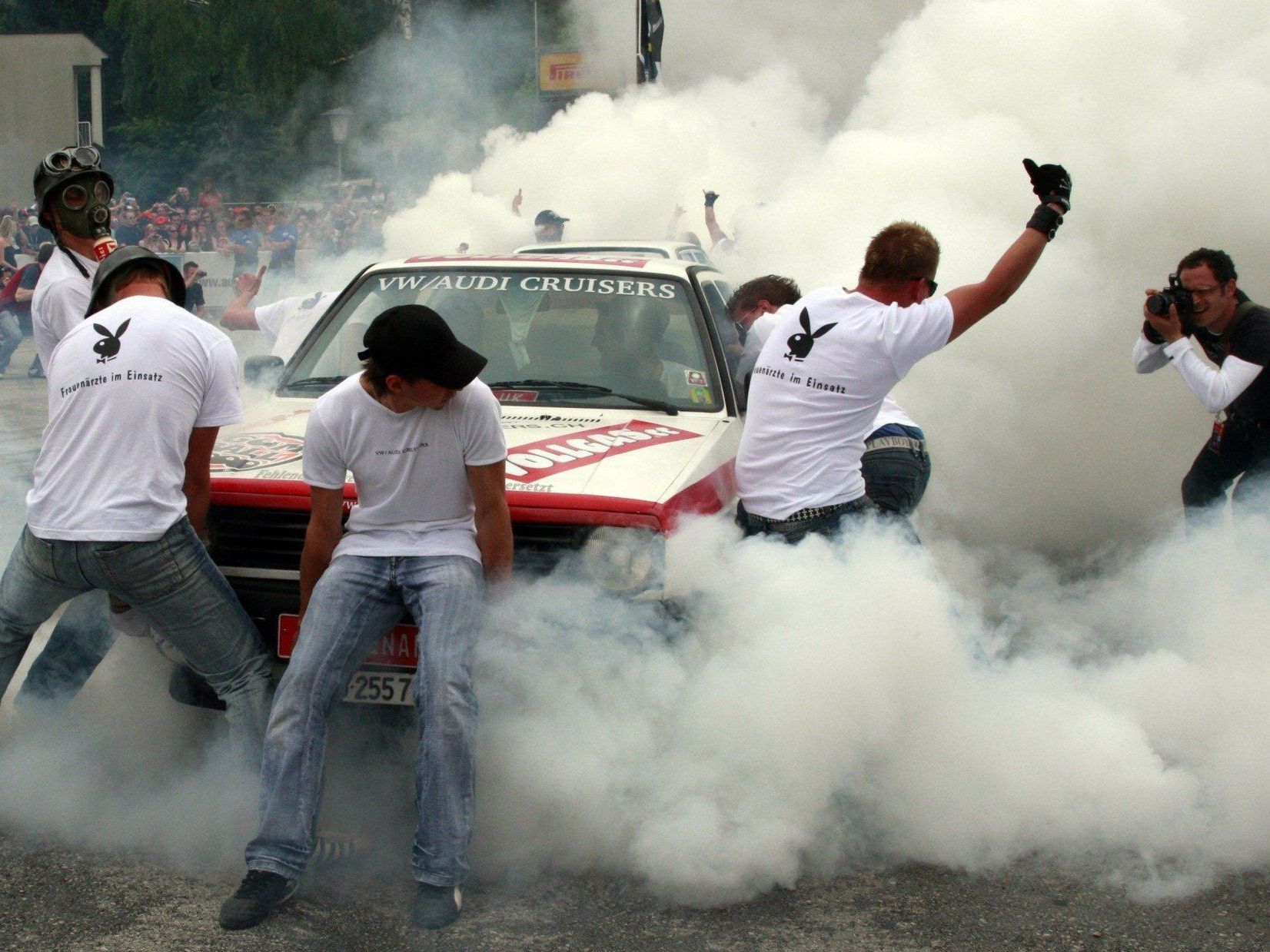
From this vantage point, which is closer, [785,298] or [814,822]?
[814,822]

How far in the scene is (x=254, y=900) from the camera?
10.6 feet

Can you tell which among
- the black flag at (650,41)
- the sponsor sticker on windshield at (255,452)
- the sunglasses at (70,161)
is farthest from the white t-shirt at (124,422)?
the black flag at (650,41)

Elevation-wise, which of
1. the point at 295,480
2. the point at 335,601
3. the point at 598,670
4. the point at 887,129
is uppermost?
the point at 887,129

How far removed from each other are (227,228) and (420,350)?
58.4 ft

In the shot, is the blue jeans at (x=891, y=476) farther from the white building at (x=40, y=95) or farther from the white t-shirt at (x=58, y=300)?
the white building at (x=40, y=95)

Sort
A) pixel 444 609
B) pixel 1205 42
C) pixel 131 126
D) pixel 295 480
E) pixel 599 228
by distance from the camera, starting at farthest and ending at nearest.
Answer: pixel 131 126 → pixel 599 228 → pixel 1205 42 → pixel 295 480 → pixel 444 609

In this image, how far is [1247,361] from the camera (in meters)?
4.92

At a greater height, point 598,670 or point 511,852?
point 598,670

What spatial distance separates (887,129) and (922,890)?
5.60 metres

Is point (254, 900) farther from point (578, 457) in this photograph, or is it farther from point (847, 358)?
point (847, 358)

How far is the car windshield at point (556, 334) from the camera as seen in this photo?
4805mm

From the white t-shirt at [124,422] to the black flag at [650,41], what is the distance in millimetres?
14099

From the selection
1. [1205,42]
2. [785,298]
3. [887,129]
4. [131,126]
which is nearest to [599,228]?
[887,129]

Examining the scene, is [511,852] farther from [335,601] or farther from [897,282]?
[897,282]
